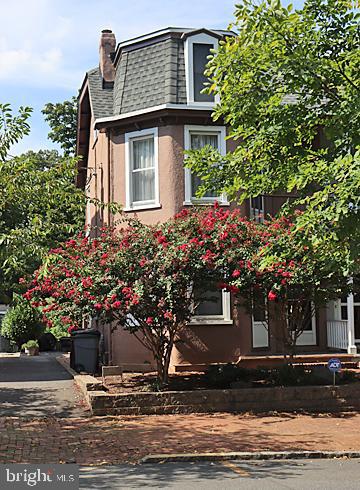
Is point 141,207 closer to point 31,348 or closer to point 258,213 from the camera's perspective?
point 258,213

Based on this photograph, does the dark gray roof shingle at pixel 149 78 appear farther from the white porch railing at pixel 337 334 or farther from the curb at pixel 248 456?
the curb at pixel 248 456

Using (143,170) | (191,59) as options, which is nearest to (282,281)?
(143,170)

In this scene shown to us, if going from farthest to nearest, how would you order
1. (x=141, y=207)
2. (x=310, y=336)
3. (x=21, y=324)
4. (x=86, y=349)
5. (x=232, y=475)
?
(x=21, y=324) < (x=310, y=336) < (x=141, y=207) < (x=86, y=349) < (x=232, y=475)

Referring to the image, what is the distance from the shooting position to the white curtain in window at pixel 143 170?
18.4 meters

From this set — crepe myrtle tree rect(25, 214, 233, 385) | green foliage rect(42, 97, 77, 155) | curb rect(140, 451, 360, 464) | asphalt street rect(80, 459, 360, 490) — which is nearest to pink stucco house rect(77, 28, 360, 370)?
crepe myrtle tree rect(25, 214, 233, 385)

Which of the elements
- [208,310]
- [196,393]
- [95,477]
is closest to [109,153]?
[208,310]

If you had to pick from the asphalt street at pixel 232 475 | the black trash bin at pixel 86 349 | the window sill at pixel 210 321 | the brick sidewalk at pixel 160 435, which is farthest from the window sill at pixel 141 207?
the asphalt street at pixel 232 475

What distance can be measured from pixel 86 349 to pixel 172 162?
542cm

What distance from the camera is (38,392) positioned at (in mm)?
14938

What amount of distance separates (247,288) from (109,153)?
691 cm

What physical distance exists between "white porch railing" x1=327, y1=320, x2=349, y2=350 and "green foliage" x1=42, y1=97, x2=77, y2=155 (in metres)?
24.0

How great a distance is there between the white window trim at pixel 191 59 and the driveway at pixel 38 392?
8.08 metres

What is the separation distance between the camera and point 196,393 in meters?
13.1

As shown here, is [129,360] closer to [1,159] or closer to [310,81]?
[1,159]
